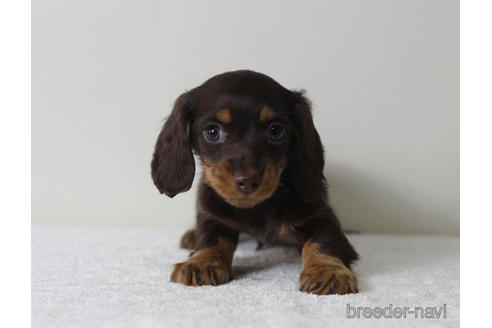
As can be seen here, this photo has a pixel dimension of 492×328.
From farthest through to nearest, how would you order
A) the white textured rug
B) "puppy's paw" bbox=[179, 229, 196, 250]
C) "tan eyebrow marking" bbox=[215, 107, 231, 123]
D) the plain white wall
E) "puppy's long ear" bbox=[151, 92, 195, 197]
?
the plain white wall → "puppy's paw" bbox=[179, 229, 196, 250] → "puppy's long ear" bbox=[151, 92, 195, 197] → "tan eyebrow marking" bbox=[215, 107, 231, 123] → the white textured rug

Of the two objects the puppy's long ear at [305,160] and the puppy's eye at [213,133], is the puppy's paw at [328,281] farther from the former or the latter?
the puppy's eye at [213,133]

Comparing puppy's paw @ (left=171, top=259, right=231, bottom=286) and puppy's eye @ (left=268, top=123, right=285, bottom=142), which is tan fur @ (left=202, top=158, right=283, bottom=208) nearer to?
puppy's eye @ (left=268, top=123, right=285, bottom=142)

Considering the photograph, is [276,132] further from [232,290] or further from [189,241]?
[189,241]

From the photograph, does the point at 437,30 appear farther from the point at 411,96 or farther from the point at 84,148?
the point at 84,148

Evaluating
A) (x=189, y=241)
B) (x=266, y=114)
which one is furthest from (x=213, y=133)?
(x=189, y=241)

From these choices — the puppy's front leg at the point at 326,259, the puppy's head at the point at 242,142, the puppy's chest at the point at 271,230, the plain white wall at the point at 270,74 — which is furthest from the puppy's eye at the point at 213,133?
the plain white wall at the point at 270,74

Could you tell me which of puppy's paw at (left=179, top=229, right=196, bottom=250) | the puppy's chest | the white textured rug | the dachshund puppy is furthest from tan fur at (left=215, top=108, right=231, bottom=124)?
puppy's paw at (left=179, top=229, right=196, bottom=250)
